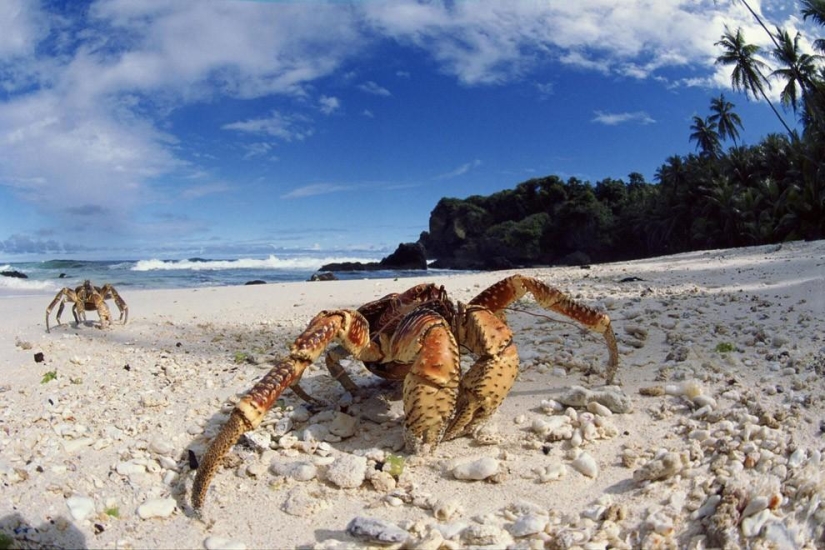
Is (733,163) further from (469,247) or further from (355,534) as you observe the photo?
(355,534)

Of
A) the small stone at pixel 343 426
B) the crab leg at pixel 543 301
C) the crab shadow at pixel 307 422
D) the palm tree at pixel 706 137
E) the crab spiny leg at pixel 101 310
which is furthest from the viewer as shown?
the palm tree at pixel 706 137

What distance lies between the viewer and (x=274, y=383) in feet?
8.97

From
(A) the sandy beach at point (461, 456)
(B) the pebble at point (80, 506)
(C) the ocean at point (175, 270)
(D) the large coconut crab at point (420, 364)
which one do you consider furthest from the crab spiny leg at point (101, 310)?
(C) the ocean at point (175, 270)

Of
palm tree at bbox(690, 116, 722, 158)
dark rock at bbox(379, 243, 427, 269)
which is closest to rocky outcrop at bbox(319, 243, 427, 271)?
dark rock at bbox(379, 243, 427, 269)

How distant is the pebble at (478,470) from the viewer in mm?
2885

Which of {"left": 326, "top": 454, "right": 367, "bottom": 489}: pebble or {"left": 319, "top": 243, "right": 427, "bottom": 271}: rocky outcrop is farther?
{"left": 319, "top": 243, "right": 427, "bottom": 271}: rocky outcrop

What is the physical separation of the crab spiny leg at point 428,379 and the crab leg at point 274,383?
362 mm

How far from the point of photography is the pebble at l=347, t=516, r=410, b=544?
241cm

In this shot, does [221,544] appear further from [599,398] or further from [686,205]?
[686,205]

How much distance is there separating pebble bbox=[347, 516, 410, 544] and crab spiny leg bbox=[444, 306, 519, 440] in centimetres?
82

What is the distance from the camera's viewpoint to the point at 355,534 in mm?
2443

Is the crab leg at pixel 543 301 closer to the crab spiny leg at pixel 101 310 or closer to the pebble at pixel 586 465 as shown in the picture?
the pebble at pixel 586 465

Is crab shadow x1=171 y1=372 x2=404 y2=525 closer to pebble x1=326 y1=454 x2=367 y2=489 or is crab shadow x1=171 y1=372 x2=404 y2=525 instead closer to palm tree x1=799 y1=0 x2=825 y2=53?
pebble x1=326 y1=454 x2=367 y2=489

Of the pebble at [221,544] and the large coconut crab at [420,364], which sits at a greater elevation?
the large coconut crab at [420,364]
